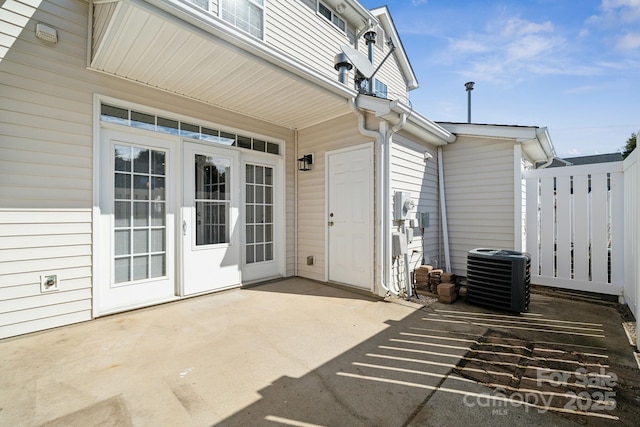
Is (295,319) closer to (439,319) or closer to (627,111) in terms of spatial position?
(439,319)

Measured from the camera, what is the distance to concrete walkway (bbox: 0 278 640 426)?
159 cm

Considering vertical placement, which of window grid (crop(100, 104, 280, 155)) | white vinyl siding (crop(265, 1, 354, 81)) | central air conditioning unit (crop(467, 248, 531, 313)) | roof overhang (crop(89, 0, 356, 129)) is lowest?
central air conditioning unit (crop(467, 248, 531, 313))

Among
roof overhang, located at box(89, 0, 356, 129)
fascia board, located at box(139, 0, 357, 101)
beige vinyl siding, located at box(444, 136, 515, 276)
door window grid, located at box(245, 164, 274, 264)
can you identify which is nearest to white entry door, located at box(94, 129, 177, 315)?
roof overhang, located at box(89, 0, 356, 129)

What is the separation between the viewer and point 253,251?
4.59 m

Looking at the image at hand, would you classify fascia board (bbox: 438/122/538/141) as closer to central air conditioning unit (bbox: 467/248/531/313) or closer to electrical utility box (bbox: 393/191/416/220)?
electrical utility box (bbox: 393/191/416/220)

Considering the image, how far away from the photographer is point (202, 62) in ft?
9.44

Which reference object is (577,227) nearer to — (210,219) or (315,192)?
(315,192)

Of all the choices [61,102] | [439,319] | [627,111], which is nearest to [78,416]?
[61,102]

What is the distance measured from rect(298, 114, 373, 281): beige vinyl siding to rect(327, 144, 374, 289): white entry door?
15 cm

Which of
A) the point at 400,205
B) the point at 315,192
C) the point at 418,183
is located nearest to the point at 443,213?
the point at 418,183

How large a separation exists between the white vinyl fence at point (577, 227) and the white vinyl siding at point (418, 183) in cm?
145

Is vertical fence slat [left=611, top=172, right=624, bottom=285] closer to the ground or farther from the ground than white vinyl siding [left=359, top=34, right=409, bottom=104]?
closer to the ground

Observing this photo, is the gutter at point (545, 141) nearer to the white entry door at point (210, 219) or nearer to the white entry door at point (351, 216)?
the white entry door at point (351, 216)

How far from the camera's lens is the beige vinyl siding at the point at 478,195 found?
464 centimetres
